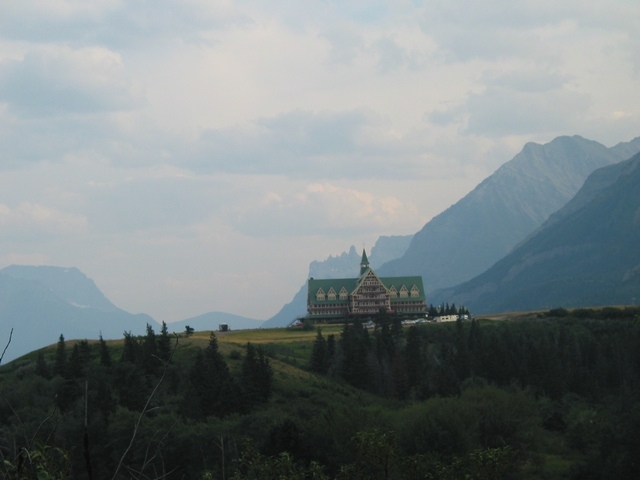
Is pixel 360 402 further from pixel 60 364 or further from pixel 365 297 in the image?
pixel 365 297

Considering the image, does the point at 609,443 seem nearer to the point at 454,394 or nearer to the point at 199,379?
the point at 454,394

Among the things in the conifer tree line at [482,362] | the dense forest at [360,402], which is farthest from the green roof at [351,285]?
the conifer tree line at [482,362]

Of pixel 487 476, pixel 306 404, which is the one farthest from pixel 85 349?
pixel 487 476

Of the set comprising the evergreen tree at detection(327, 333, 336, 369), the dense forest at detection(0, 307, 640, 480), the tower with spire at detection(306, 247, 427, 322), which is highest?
the tower with spire at detection(306, 247, 427, 322)

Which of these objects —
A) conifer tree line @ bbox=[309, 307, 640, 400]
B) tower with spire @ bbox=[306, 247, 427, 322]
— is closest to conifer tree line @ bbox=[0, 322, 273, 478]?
conifer tree line @ bbox=[309, 307, 640, 400]

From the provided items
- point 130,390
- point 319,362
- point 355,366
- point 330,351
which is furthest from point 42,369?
point 355,366

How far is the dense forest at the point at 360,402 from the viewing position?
68.4 m

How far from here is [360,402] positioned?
9875 cm

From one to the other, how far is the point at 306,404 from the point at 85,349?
93.9ft

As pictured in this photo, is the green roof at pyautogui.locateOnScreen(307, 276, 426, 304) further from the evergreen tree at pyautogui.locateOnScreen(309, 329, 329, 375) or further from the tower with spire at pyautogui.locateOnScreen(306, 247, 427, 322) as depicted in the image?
the evergreen tree at pyautogui.locateOnScreen(309, 329, 329, 375)

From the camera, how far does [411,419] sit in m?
77.2

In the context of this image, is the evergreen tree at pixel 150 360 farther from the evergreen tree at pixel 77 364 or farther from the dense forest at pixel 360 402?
the evergreen tree at pixel 77 364

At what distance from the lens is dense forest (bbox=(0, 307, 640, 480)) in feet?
225

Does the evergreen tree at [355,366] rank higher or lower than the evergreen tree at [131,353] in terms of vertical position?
lower
